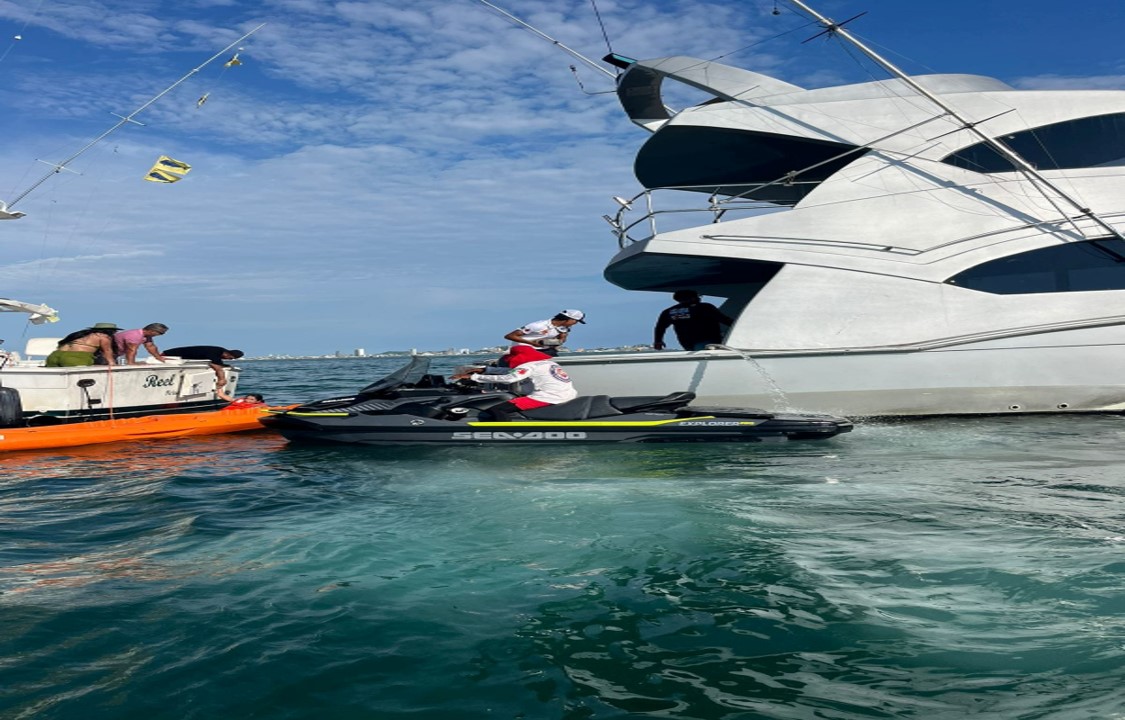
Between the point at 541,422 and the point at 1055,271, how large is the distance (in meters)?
8.15

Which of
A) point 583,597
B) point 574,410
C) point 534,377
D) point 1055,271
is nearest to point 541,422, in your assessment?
point 574,410

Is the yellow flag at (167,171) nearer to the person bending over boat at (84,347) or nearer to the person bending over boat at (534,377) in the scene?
the person bending over boat at (84,347)

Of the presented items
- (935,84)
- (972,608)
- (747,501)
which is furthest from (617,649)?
(935,84)

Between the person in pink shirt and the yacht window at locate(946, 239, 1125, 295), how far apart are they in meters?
14.0

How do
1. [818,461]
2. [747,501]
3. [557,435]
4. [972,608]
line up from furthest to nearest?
[557,435] < [818,461] < [747,501] < [972,608]

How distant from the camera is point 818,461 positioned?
8.29 metres

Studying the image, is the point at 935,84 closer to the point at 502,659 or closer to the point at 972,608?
the point at 972,608

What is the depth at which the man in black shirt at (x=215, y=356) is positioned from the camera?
Answer: 50.9 ft

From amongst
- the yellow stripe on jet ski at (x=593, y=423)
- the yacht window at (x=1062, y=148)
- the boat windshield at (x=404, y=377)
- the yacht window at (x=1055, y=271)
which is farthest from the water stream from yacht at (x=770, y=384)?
the boat windshield at (x=404, y=377)

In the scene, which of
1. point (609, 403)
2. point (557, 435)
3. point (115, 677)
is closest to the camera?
point (115, 677)

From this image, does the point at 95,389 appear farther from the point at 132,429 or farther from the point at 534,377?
the point at 534,377

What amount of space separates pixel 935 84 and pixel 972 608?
11358 mm

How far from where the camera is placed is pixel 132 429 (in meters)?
12.1

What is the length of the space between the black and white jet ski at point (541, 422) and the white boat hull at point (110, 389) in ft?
15.7
